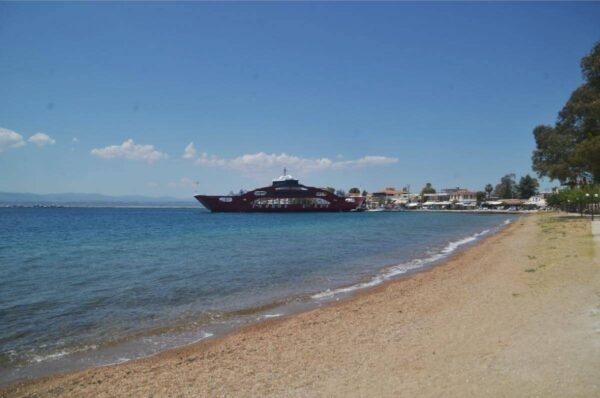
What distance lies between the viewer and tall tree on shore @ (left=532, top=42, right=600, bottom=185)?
2939cm

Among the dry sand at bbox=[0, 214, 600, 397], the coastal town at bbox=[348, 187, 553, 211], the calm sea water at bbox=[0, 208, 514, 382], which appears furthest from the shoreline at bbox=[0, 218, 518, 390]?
the coastal town at bbox=[348, 187, 553, 211]

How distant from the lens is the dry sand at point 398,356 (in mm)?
4988

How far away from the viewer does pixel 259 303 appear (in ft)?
37.6

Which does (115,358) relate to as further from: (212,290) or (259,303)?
(212,290)

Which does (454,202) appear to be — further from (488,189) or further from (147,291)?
(147,291)

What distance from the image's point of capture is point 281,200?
105750 millimetres

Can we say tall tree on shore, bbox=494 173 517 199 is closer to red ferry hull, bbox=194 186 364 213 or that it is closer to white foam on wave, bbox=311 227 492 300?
red ferry hull, bbox=194 186 364 213

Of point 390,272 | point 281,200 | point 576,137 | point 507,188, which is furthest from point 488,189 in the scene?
point 390,272

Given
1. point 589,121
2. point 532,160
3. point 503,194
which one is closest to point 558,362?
point 589,121

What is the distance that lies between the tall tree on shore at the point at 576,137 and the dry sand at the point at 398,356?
2420 cm

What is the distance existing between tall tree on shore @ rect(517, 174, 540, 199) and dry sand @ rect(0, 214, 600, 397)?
473 feet

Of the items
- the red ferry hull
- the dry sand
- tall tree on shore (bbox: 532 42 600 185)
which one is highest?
tall tree on shore (bbox: 532 42 600 185)

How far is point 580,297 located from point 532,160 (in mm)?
51546

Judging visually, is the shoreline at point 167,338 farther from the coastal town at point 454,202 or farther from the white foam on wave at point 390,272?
the coastal town at point 454,202
